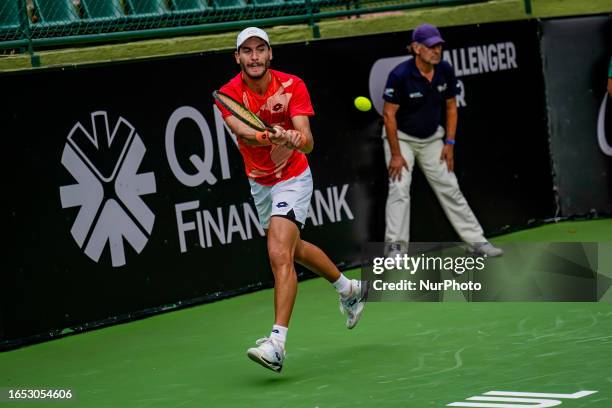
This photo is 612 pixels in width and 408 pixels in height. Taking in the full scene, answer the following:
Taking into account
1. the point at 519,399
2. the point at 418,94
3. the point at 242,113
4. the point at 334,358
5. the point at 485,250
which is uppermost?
the point at 418,94

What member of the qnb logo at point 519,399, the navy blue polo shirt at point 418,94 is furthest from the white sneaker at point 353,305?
the navy blue polo shirt at point 418,94

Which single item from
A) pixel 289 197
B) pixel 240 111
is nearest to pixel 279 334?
pixel 289 197

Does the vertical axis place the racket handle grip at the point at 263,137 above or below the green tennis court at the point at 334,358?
above

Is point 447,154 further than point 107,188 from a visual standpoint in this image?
Yes

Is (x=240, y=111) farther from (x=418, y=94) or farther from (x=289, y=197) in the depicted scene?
(x=418, y=94)

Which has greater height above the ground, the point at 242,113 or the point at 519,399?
the point at 242,113

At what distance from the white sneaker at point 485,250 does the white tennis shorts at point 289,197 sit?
3.73m

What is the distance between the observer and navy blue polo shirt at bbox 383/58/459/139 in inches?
448

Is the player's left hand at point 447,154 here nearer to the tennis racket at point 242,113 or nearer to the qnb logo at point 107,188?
the qnb logo at point 107,188

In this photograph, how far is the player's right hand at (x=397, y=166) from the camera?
11.5 meters

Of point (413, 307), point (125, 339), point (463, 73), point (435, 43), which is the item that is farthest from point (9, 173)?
point (463, 73)

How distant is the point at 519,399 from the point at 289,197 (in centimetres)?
222

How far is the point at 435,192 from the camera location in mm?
12016

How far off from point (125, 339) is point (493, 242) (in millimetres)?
4660
